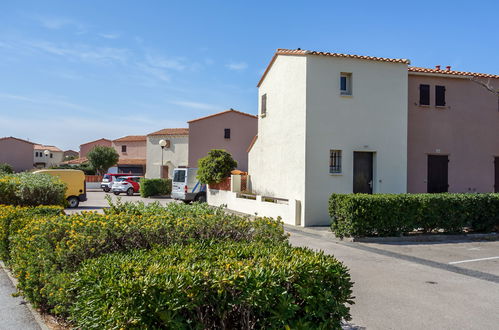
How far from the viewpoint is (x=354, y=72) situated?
620 inches

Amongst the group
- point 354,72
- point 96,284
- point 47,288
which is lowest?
point 47,288

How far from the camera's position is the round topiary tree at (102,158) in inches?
1908

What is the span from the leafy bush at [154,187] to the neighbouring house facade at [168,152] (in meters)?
8.36

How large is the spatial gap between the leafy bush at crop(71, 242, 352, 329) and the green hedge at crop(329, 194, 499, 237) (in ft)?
26.8

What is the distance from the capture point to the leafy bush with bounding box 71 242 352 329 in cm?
325

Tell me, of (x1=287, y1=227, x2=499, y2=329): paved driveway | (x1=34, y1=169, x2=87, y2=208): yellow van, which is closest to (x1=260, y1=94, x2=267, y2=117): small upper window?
(x1=287, y1=227, x2=499, y2=329): paved driveway

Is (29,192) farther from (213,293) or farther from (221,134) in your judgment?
(221,134)

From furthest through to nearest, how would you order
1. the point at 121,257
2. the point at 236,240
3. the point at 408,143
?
the point at 408,143, the point at 236,240, the point at 121,257

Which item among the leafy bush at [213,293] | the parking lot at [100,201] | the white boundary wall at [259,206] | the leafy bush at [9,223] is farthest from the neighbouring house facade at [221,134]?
the leafy bush at [213,293]

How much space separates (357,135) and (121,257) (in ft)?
41.5

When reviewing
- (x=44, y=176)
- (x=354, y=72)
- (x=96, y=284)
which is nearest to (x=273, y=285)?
(x=96, y=284)

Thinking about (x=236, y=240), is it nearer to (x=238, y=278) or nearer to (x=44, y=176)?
(x=238, y=278)

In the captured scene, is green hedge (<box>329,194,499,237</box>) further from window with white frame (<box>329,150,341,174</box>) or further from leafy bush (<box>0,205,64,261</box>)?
leafy bush (<box>0,205,64,261</box>)

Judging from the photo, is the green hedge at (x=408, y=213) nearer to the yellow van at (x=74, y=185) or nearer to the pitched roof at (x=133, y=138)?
the yellow van at (x=74, y=185)
